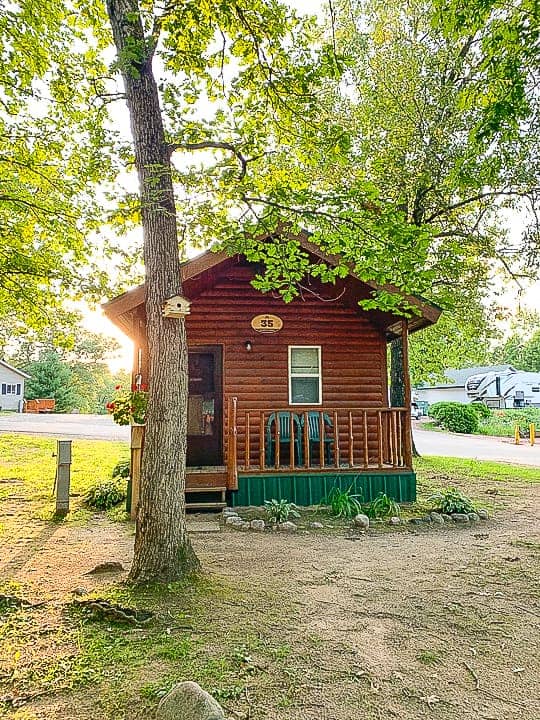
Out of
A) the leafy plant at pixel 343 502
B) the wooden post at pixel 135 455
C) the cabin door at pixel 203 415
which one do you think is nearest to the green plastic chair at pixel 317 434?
the leafy plant at pixel 343 502

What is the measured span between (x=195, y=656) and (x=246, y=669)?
36 cm

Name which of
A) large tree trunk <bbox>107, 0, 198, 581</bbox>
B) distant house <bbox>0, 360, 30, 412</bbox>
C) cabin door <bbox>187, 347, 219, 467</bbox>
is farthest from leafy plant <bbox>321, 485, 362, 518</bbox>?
distant house <bbox>0, 360, 30, 412</bbox>

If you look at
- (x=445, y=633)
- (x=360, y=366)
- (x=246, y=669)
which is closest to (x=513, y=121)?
(x=445, y=633)

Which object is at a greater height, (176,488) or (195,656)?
(176,488)

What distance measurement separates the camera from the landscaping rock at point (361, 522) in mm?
7086

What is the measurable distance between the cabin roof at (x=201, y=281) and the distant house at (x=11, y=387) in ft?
133

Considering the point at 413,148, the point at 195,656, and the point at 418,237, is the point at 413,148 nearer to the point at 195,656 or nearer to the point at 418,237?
the point at 418,237

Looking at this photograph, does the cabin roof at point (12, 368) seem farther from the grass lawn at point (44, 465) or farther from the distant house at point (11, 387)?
the grass lawn at point (44, 465)

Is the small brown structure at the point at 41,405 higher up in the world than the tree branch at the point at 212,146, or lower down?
lower down

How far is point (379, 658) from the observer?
11.1ft

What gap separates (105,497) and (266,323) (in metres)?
3.88

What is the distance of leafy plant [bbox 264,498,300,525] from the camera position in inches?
284

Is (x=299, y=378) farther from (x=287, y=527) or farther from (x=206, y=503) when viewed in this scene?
(x=287, y=527)

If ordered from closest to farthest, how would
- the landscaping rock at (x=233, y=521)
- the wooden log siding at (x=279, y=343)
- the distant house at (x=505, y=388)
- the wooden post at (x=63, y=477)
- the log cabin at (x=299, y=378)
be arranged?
the landscaping rock at (x=233, y=521), the wooden post at (x=63, y=477), the log cabin at (x=299, y=378), the wooden log siding at (x=279, y=343), the distant house at (x=505, y=388)
